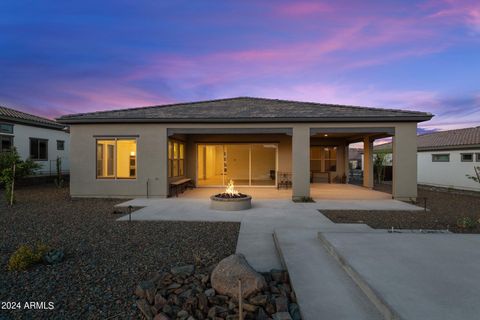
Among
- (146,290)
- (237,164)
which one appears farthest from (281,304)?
(237,164)

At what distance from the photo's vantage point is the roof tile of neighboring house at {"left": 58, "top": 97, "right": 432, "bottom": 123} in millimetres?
11391

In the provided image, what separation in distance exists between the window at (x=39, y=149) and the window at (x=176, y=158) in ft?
37.9

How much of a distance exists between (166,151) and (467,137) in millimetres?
18558

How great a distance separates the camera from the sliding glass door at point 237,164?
16.7 meters

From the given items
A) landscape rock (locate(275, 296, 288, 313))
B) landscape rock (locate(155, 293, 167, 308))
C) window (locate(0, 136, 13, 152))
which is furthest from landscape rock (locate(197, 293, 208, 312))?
window (locate(0, 136, 13, 152))

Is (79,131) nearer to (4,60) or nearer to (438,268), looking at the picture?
(4,60)

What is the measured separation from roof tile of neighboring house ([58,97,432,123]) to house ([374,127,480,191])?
7010 millimetres

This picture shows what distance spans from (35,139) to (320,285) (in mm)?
22535

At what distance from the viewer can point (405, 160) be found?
1149 cm

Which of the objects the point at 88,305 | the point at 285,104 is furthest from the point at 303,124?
the point at 88,305

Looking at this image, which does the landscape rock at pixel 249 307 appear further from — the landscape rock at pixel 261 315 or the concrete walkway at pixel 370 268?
the concrete walkway at pixel 370 268

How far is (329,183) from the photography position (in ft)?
60.0

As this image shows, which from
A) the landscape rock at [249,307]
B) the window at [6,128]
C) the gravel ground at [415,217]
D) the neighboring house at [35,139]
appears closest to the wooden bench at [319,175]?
the gravel ground at [415,217]

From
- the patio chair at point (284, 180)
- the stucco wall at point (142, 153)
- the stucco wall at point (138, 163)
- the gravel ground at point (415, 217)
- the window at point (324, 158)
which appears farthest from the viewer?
the window at point (324, 158)
